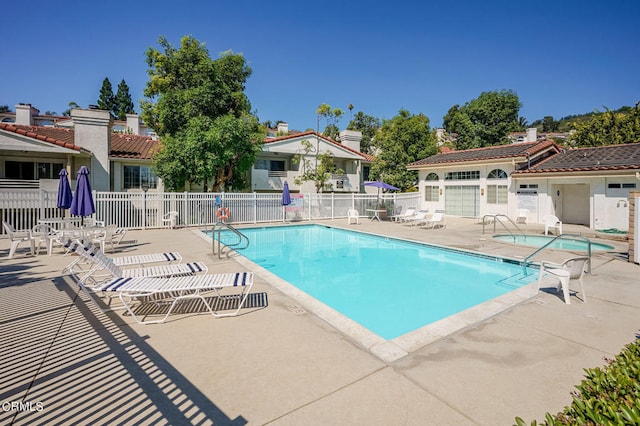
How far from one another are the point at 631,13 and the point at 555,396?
3752 cm

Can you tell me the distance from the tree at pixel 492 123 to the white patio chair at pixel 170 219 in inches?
Result: 1442

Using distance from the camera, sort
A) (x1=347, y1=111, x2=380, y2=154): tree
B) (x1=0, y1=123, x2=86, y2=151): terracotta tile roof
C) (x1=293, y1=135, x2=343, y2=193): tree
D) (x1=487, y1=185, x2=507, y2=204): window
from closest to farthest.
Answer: (x1=0, y1=123, x2=86, y2=151): terracotta tile roof, (x1=487, y1=185, x2=507, y2=204): window, (x1=293, y1=135, x2=343, y2=193): tree, (x1=347, y1=111, x2=380, y2=154): tree

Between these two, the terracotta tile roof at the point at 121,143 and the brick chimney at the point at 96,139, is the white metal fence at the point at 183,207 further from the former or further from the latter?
the terracotta tile roof at the point at 121,143

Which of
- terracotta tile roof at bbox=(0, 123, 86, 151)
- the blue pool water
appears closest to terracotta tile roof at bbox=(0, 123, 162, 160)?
terracotta tile roof at bbox=(0, 123, 86, 151)

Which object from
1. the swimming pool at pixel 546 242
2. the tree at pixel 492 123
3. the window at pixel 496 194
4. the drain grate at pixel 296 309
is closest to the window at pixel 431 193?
the window at pixel 496 194

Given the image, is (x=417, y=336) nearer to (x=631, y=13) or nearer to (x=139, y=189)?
(x=139, y=189)

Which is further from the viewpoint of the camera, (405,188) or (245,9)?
(405,188)

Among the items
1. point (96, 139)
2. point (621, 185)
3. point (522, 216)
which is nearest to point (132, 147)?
point (96, 139)

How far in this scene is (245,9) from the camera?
59.0 ft

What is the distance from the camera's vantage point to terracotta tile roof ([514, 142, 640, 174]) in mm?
16378

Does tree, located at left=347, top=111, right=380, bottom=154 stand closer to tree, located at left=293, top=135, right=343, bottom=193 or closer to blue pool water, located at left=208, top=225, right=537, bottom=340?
tree, located at left=293, top=135, right=343, bottom=193

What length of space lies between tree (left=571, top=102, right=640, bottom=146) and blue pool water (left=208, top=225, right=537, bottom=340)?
1089 inches

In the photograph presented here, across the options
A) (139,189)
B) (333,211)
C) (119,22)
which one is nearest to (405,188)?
(333,211)

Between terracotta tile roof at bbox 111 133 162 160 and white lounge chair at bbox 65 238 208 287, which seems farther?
terracotta tile roof at bbox 111 133 162 160
